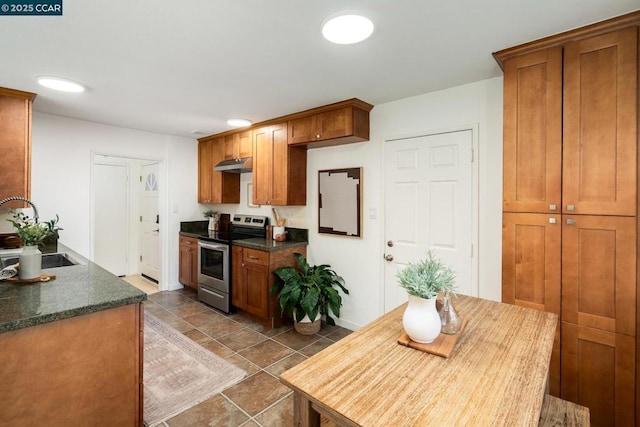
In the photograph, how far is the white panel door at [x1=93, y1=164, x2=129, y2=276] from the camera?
4980 mm

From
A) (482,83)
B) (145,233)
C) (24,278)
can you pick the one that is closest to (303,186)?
(482,83)

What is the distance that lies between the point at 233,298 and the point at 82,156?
2.48 meters

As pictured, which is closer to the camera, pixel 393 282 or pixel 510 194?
pixel 510 194

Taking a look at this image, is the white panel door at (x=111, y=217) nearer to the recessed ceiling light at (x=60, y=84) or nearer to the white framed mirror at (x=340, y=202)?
the recessed ceiling light at (x=60, y=84)

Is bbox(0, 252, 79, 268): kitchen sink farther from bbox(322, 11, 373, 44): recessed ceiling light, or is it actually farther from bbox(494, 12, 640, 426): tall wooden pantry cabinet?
bbox(494, 12, 640, 426): tall wooden pantry cabinet

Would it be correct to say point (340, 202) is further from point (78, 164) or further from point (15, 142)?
point (78, 164)

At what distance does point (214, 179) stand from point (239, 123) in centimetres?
111

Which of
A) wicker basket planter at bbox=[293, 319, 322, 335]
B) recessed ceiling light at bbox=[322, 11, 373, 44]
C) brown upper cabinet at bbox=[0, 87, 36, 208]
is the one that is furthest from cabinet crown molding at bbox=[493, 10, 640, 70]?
brown upper cabinet at bbox=[0, 87, 36, 208]

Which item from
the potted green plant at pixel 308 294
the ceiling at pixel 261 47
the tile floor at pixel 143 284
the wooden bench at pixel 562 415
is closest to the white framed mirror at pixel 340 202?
the potted green plant at pixel 308 294

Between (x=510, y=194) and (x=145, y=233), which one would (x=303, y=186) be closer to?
(x=510, y=194)

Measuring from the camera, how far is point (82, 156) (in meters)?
3.66

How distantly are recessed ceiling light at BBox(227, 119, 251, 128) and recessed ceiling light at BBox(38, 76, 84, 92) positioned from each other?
4.73ft

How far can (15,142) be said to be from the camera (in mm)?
2662

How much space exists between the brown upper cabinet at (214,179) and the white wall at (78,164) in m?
0.38
